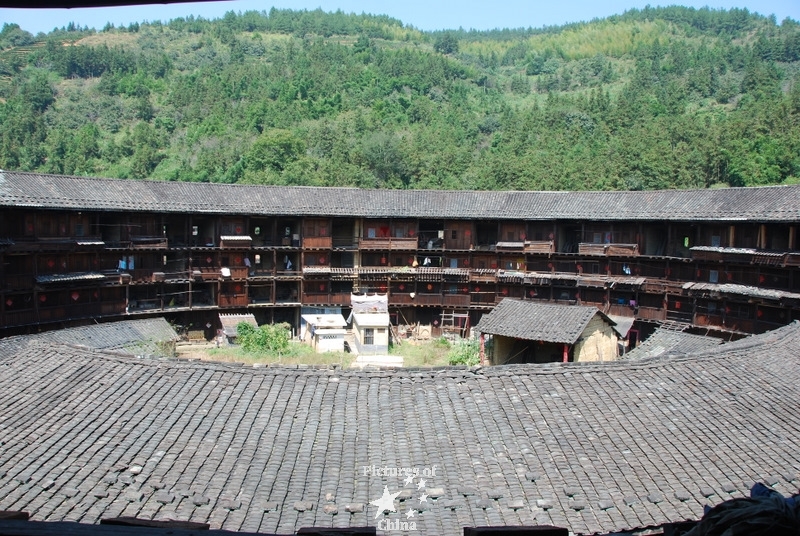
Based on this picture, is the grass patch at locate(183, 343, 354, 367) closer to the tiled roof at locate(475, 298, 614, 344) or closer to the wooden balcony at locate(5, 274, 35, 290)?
the tiled roof at locate(475, 298, 614, 344)

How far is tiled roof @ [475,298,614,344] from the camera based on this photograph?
31328 millimetres

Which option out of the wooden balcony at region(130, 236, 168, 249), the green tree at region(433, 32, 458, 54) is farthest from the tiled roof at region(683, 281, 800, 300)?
the green tree at region(433, 32, 458, 54)

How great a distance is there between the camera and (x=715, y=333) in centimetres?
3831

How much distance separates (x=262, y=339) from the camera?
131ft

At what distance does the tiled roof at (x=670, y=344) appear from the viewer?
31.1 metres

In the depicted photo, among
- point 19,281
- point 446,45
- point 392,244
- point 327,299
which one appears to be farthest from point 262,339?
point 446,45

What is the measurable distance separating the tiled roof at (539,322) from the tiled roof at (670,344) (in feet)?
7.50

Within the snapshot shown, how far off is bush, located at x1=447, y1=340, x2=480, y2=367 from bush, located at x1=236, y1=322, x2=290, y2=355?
372 inches

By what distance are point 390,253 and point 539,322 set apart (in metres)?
16.9

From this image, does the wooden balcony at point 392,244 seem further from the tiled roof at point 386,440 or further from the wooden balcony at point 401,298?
the tiled roof at point 386,440

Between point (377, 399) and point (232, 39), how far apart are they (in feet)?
468

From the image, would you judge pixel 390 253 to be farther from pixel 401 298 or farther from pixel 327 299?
pixel 327 299

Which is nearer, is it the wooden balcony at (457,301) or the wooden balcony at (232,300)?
the wooden balcony at (232,300)

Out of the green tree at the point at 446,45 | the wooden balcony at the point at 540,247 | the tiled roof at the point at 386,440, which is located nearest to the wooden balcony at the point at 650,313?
the wooden balcony at the point at 540,247
